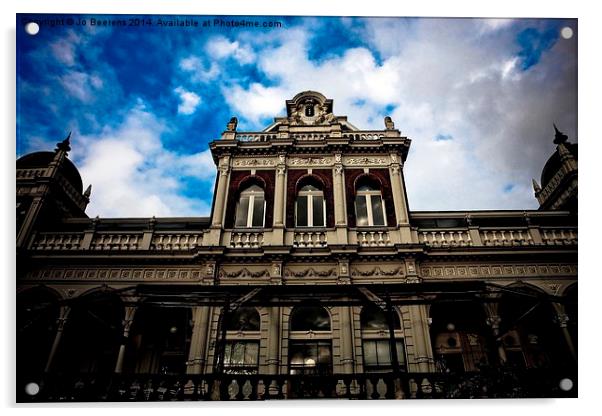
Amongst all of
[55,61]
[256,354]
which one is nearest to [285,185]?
[256,354]

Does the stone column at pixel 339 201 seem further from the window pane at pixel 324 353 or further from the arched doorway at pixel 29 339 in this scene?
the arched doorway at pixel 29 339

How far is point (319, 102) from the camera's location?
16172mm

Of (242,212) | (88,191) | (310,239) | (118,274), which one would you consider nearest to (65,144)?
(88,191)

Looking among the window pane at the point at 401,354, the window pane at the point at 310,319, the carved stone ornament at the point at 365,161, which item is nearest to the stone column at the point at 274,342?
the window pane at the point at 310,319

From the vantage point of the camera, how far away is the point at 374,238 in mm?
12289

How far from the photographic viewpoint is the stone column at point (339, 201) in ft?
40.1

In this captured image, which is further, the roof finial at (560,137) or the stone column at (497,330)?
the stone column at (497,330)

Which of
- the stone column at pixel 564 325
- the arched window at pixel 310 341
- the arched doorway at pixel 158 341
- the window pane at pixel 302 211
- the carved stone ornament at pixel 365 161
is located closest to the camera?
the stone column at pixel 564 325

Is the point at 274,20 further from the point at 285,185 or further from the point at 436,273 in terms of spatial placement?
the point at 436,273

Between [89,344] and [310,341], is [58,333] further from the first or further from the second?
[310,341]

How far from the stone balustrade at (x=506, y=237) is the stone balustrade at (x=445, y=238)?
0.59 meters

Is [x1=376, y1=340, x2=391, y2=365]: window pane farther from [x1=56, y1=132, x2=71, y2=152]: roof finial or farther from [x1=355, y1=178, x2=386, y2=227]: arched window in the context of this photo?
[x1=56, y1=132, x2=71, y2=152]: roof finial

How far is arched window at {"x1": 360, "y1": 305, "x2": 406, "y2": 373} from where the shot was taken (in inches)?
406
